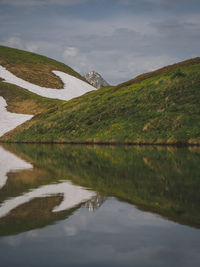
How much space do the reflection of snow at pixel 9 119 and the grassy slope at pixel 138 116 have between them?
14.6ft

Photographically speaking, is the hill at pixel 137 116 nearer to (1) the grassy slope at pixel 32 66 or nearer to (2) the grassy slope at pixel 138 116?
(2) the grassy slope at pixel 138 116

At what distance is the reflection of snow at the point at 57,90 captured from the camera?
104 metres

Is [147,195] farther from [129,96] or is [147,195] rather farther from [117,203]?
[129,96]

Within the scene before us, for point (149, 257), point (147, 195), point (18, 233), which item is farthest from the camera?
point (147, 195)

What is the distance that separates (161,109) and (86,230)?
42.8m

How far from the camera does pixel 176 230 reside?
23.8 feet

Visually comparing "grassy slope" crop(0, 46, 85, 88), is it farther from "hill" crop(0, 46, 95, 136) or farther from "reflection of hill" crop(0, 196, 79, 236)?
"reflection of hill" crop(0, 196, 79, 236)

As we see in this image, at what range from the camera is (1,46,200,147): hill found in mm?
44469

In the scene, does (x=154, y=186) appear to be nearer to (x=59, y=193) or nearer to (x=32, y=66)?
(x=59, y=193)

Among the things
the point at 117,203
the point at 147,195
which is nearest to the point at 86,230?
the point at 117,203

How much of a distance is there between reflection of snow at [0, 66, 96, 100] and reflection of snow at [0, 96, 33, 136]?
22.2 m

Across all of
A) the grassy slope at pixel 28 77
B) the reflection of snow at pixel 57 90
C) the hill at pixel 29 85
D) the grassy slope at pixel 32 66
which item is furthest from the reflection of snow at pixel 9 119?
the grassy slope at pixel 32 66

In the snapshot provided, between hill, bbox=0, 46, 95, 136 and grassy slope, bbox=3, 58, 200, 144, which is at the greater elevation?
hill, bbox=0, 46, 95, 136

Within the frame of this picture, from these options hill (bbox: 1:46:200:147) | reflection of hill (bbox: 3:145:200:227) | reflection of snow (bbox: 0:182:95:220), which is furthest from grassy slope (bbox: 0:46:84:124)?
reflection of snow (bbox: 0:182:95:220)
